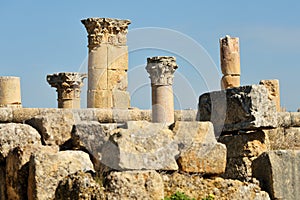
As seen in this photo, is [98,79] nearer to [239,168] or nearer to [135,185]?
[239,168]

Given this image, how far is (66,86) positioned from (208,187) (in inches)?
788

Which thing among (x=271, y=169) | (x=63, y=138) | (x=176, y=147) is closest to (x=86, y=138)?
(x=63, y=138)

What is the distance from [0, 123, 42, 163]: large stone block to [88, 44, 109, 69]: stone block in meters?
14.2

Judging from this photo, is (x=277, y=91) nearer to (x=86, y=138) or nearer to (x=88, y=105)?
(x=88, y=105)

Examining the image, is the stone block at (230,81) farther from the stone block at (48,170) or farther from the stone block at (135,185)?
the stone block at (135,185)

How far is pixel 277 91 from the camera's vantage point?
75.4ft

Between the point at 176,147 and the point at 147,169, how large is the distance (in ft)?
1.72

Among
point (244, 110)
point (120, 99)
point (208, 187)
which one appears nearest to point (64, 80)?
point (120, 99)

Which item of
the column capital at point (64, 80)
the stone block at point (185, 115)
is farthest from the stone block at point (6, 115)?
the column capital at point (64, 80)

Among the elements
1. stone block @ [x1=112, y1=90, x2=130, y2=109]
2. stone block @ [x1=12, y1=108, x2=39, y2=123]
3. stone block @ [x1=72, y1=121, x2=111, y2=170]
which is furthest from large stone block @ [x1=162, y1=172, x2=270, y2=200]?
stone block @ [x1=112, y1=90, x2=130, y2=109]

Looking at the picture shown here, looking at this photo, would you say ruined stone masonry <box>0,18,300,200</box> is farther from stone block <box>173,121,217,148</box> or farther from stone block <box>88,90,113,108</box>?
stone block <box>88,90,113,108</box>

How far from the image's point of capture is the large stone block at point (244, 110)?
401 inches

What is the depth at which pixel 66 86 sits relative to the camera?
2781cm

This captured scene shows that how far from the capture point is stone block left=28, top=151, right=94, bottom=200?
309 inches
